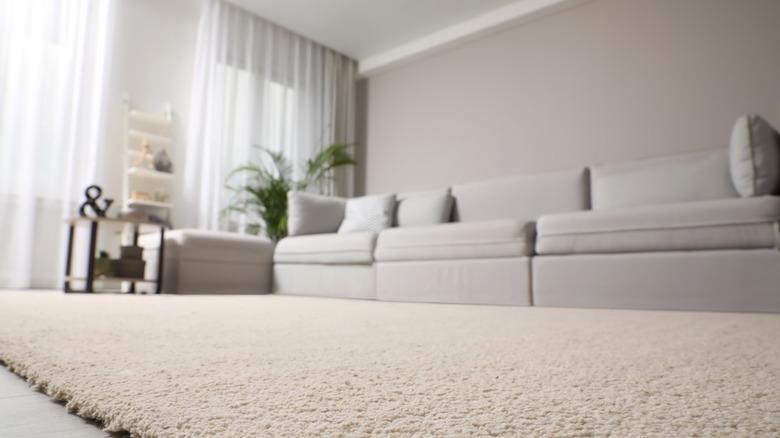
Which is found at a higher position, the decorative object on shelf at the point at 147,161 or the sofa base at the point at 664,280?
the decorative object on shelf at the point at 147,161

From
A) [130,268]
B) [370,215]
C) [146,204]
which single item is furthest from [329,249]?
[146,204]

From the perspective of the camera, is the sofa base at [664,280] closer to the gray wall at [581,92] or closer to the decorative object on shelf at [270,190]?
the gray wall at [581,92]

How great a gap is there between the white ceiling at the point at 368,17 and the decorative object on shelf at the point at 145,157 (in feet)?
5.02

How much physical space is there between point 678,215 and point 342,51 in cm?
409

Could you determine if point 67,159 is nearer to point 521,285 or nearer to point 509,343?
point 521,285

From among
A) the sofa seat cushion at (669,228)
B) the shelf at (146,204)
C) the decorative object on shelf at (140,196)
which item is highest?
the decorative object on shelf at (140,196)

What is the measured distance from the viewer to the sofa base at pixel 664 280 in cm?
183

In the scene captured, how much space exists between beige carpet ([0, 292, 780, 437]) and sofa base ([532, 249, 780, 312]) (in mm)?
1123

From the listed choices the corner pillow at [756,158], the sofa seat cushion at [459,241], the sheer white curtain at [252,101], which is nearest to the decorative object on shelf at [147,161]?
the sheer white curtain at [252,101]

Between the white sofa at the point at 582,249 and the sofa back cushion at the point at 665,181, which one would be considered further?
the sofa back cushion at the point at 665,181

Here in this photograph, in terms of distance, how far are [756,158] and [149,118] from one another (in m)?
4.09

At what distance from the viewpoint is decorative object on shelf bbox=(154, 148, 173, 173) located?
4074 mm

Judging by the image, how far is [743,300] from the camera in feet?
6.08

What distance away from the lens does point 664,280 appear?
6.59ft
